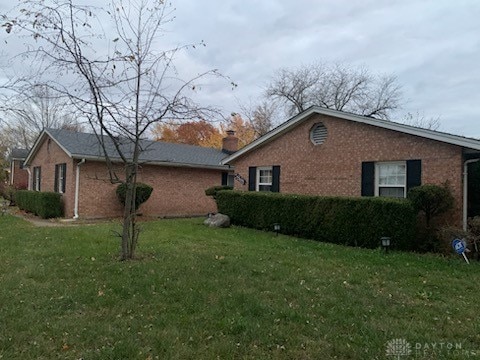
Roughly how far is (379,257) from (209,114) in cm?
497

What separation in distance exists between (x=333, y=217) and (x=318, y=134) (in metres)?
3.95

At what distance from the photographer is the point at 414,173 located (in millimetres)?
10344

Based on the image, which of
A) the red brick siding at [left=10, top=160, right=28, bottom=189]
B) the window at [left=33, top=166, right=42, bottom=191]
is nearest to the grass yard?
the window at [left=33, top=166, right=42, bottom=191]

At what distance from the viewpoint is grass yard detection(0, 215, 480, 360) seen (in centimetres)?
365

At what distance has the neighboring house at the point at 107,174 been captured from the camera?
627 inches

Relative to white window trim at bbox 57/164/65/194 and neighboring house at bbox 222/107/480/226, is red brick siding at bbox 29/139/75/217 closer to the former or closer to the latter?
white window trim at bbox 57/164/65/194

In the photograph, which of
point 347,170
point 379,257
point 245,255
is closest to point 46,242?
point 245,255

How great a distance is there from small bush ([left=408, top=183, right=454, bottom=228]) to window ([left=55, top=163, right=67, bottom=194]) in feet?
47.7

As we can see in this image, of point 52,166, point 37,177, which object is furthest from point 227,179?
point 37,177

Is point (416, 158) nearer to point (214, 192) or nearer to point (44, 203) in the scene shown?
point (214, 192)

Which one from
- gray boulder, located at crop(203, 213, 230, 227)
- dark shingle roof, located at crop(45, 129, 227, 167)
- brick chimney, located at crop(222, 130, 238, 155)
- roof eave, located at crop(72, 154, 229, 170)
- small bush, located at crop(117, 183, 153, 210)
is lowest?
gray boulder, located at crop(203, 213, 230, 227)

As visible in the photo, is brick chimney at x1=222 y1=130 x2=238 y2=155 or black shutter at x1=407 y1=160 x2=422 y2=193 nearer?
black shutter at x1=407 y1=160 x2=422 y2=193

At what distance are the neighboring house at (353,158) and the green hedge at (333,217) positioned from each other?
5.24 feet

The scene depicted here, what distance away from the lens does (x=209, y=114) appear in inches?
294
